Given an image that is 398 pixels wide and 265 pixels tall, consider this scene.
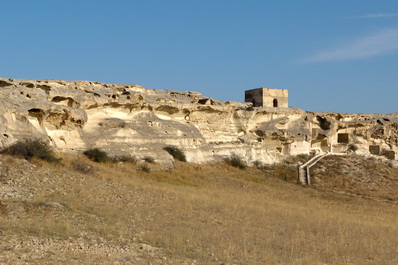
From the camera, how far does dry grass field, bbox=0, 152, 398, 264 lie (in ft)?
22.7

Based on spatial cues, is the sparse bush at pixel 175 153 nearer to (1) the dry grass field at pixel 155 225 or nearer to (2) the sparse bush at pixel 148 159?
(2) the sparse bush at pixel 148 159

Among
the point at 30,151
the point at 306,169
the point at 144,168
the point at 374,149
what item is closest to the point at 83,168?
the point at 30,151

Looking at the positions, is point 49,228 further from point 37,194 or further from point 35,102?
point 35,102

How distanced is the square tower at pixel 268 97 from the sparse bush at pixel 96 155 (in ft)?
61.0

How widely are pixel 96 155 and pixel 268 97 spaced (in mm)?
19557

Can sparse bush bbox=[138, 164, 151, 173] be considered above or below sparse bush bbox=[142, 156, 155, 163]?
below

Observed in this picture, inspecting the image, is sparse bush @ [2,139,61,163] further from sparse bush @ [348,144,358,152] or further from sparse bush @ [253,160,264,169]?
sparse bush @ [348,144,358,152]

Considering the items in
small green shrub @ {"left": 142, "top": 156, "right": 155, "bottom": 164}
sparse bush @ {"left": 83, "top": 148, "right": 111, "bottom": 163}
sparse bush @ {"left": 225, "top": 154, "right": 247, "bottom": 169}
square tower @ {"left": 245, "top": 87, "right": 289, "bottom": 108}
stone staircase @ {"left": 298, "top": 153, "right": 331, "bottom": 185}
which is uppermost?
square tower @ {"left": 245, "top": 87, "right": 289, "bottom": 108}

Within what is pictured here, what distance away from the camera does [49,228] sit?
7.67 metres

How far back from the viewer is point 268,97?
35438 mm

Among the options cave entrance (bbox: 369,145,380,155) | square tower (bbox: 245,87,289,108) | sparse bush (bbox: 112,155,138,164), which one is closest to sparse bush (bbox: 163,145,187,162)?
sparse bush (bbox: 112,155,138,164)

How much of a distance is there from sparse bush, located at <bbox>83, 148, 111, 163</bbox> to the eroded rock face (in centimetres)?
81

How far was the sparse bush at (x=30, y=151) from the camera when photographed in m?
13.9

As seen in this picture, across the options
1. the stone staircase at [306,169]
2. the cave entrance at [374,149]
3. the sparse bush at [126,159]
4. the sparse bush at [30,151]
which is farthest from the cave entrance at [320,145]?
the sparse bush at [30,151]
